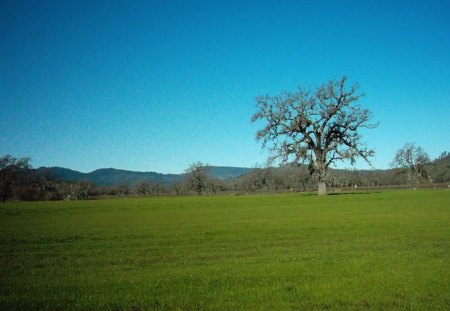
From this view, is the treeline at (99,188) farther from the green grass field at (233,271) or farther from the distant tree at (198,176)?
the green grass field at (233,271)

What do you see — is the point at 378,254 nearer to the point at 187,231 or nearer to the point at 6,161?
the point at 187,231

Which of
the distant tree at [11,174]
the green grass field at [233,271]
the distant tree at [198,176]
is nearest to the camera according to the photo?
the green grass field at [233,271]

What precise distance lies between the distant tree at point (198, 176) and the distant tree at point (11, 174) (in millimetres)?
58045

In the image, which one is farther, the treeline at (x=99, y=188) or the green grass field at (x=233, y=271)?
the treeline at (x=99, y=188)

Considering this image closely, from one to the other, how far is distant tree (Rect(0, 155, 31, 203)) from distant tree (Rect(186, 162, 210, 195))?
190ft

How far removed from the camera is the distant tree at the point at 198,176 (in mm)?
162250

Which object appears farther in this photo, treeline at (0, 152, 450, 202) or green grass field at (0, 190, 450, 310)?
treeline at (0, 152, 450, 202)

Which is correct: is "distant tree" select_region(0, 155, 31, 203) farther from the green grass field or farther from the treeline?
the green grass field

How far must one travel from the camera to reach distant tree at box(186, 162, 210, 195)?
6388 inches

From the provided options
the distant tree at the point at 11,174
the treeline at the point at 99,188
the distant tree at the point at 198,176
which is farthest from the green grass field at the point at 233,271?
the distant tree at the point at 198,176

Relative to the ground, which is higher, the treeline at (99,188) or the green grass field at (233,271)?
the treeline at (99,188)

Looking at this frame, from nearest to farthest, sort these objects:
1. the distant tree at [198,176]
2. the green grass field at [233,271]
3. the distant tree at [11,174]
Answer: the green grass field at [233,271] < the distant tree at [11,174] < the distant tree at [198,176]

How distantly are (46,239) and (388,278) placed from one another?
17.3 meters

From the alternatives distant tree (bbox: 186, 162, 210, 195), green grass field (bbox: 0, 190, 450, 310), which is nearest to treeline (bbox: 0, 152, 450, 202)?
distant tree (bbox: 186, 162, 210, 195)
